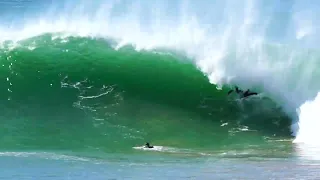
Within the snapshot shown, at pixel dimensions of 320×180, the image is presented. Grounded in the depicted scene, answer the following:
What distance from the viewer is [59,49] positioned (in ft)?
58.3

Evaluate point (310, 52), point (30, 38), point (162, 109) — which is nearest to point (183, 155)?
point (162, 109)

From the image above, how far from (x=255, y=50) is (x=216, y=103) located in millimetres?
2751

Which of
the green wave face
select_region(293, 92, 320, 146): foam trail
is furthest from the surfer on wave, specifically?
select_region(293, 92, 320, 146): foam trail

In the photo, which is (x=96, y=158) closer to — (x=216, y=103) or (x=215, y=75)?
(x=216, y=103)

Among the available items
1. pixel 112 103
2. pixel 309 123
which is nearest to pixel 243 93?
pixel 309 123

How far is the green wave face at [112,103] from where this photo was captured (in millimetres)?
13914

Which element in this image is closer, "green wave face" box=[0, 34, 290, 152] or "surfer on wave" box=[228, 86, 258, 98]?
"green wave face" box=[0, 34, 290, 152]

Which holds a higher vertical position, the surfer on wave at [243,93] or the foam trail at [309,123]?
the surfer on wave at [243,93]

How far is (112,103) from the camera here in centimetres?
1528

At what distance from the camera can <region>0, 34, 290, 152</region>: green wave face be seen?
1391 centimetres

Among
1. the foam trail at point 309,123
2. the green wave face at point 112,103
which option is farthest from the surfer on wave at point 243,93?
the foam trail at point 309,123

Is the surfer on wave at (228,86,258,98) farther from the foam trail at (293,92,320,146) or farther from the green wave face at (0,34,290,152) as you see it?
the foam trail at (293,92,320,146)

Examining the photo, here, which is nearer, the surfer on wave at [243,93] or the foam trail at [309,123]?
the foam trail at [309,123]

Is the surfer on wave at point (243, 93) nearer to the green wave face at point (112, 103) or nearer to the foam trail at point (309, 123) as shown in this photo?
the green wave face at point (112, 103)
